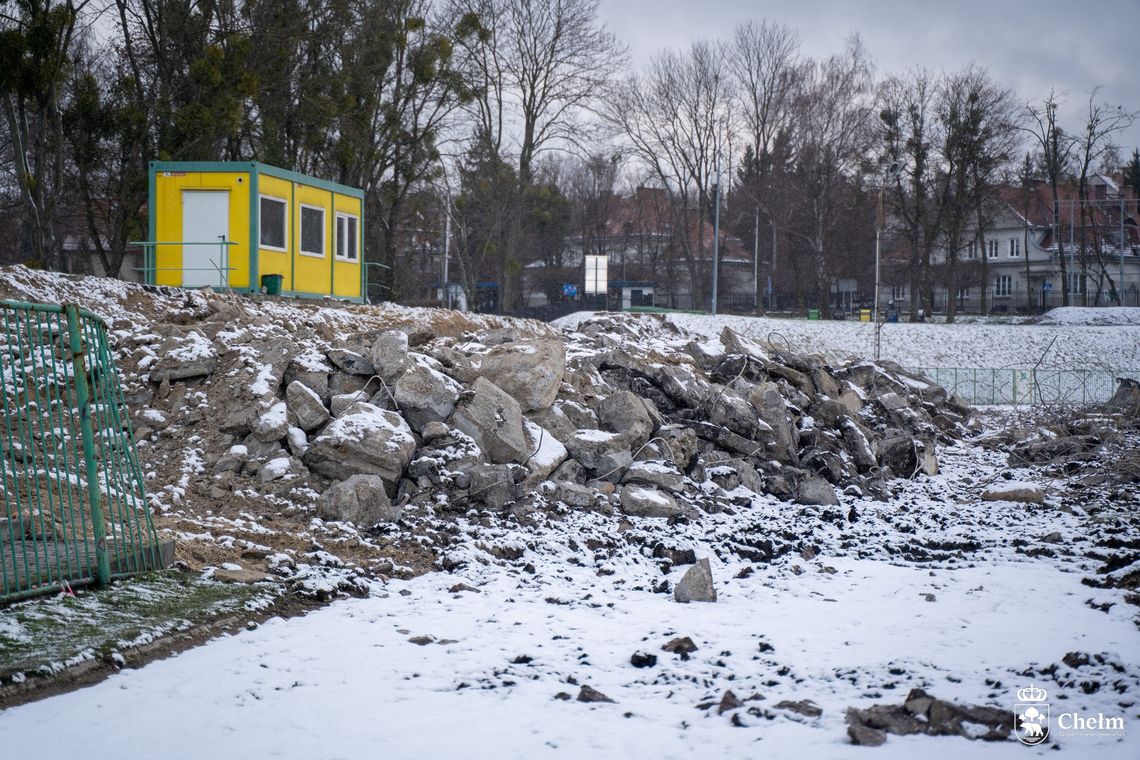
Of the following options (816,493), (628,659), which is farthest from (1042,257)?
(628,659)

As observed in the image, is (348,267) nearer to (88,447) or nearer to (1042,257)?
(88,447)

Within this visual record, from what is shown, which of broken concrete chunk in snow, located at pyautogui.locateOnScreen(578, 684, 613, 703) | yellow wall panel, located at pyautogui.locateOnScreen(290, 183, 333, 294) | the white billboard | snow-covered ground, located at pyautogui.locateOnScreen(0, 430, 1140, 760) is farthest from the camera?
the white billboard

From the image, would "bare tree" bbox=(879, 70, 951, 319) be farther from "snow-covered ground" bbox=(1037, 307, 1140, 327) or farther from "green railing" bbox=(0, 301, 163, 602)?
"green railing" bbox=(0, 301, 163, 602)

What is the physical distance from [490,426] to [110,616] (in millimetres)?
4555

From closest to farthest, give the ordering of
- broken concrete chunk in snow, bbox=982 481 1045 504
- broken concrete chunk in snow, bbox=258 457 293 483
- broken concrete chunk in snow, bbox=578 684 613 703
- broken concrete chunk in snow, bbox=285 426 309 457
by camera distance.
Answer: broken concrete chunk in snow, bbox=578 684 613 703 < broken concrete chunk in snow, bbox=258 457 293 483 < broken concrete chunk in snow, bbox=285 426 309 457 < broken concrete chunk in snow, bbox=982 481 1045 504

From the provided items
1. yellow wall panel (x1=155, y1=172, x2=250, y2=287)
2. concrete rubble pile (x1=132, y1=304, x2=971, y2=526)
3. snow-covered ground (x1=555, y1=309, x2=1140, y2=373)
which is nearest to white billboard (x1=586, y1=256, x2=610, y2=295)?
snow-covered ground (x1=555, y1=309, x2=1140, y2=373)

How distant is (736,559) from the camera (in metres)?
8.00

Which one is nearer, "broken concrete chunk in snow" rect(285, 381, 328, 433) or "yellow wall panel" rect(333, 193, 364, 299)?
"broken concrete chunk in snow" rect(285, 381, 328, 433)

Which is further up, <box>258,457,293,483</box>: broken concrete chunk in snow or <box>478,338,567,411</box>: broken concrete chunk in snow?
<box>478,338,567,411</box>: broken concrete chunk in snow

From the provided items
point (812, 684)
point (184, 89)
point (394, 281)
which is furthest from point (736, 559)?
point (394, 281)

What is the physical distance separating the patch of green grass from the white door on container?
11.9 m

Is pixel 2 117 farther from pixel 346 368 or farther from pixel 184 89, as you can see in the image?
pixel 346 368
